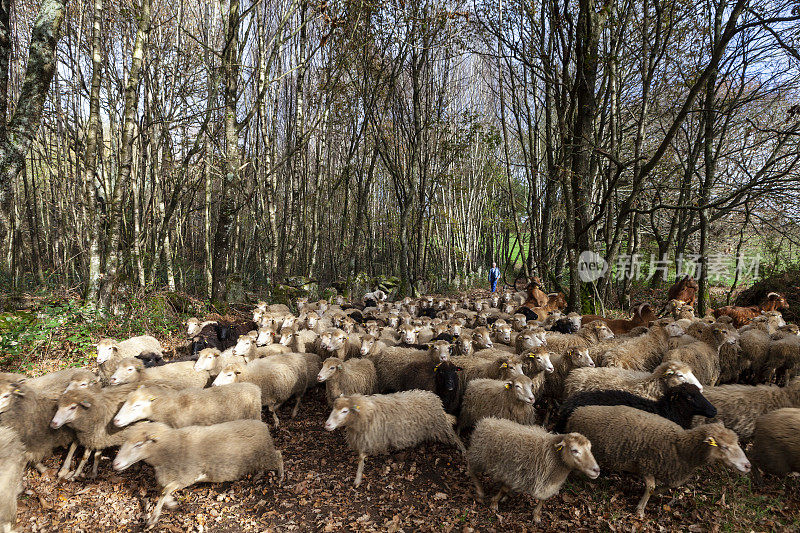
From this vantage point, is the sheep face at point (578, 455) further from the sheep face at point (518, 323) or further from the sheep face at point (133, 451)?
the sheep face at point (518, 323)

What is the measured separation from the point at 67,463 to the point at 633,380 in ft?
23.7

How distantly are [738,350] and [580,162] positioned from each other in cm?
518

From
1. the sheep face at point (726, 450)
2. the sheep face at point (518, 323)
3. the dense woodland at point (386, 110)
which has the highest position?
the dense woodland at point (386, 110)

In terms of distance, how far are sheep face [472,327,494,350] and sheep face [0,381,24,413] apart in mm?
6717

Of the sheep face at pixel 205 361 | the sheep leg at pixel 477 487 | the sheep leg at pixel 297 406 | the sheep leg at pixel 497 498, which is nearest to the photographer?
the sheep leg at pixel 497 498

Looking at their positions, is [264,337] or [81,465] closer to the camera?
[81,465]

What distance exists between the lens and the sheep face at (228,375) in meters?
5.56

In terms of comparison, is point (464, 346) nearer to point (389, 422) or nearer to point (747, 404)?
point (389, 422)

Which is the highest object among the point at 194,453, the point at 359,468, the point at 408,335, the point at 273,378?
the point at 408,335

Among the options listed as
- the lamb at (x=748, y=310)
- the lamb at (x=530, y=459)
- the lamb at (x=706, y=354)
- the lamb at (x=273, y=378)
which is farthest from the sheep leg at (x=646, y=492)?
the lamb at (x=748, y=310)

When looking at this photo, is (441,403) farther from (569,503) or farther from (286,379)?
(286,379)

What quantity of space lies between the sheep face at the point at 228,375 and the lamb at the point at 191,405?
216 mm

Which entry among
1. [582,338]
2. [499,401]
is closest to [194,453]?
[499,401]

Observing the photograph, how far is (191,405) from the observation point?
491cm
